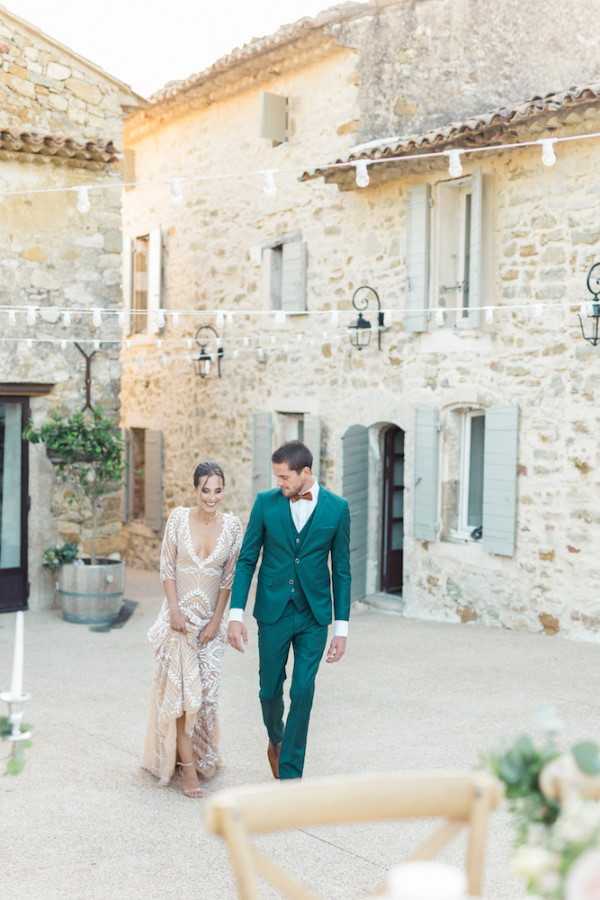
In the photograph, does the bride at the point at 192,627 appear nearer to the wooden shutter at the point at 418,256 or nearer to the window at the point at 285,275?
the wooden shutter at the point at 418,256

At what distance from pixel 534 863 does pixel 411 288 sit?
9.25 meters

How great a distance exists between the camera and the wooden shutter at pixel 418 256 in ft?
35.0

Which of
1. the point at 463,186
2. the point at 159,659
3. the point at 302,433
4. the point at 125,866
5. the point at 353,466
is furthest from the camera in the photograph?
the point at 302,433

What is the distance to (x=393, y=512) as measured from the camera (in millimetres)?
11828

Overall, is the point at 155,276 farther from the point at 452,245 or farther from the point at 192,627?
the point at 192,627

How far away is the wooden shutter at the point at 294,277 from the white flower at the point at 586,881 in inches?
426

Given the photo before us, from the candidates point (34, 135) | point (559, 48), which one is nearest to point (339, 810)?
point (34, 135)

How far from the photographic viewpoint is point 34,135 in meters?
9.91

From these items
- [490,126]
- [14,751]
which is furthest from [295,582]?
[490,126]

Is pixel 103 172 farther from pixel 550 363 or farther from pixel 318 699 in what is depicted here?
pixel 318 699

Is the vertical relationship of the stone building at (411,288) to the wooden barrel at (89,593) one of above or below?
above

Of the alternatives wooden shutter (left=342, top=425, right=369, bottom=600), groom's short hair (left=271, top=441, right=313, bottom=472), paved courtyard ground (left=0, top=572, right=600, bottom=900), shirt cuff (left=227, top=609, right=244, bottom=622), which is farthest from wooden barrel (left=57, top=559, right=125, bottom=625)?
groom's short hair (left=271, top=441, right=313, bottom=472)

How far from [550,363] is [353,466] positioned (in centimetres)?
252

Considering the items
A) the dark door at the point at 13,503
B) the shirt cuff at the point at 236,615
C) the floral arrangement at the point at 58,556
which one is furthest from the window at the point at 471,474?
the shirt cuff at the point at 236,615
